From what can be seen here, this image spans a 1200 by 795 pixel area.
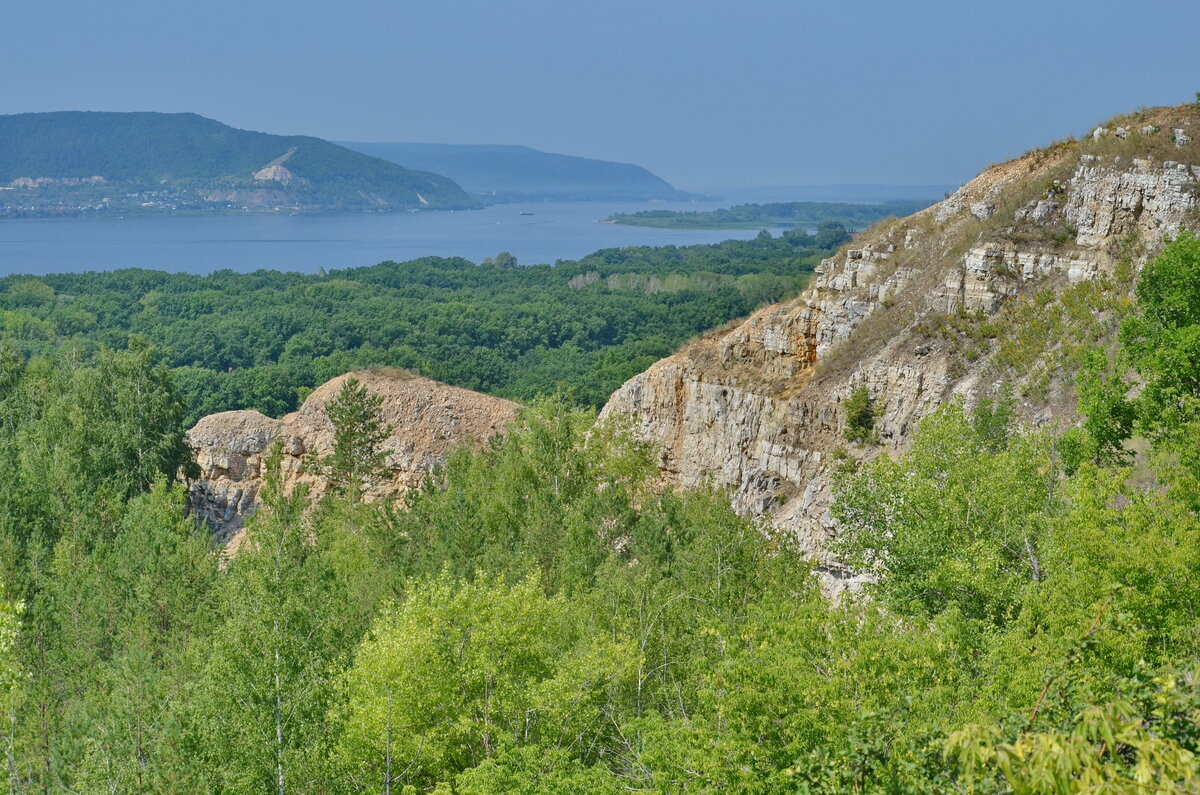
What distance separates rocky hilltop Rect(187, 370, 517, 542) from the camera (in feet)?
182

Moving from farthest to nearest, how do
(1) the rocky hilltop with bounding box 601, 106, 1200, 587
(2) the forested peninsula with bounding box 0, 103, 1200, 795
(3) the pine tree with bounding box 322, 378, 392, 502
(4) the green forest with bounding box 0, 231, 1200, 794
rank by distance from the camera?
(3) the pine tree with bounding box 322, 378, 392, 502 → (1) the rocky hilltop with bounding box 601, 106, 1200, 587 → (2) the forested peninsula with bounding box 0, 103, 1200, 795 → (4) the green forest with bounding box 0, 231, 1200, 794

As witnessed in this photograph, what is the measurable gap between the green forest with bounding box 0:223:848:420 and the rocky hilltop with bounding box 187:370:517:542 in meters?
23.6

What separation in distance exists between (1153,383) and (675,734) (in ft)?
54.9

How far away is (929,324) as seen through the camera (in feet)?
135

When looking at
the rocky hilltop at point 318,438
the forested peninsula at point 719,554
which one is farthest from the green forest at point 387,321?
the forested peninsula at point 719,554

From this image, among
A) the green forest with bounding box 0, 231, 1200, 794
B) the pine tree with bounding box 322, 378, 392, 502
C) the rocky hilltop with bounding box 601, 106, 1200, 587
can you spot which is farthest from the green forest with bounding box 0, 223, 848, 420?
the green forest with bounding box 0, 231, 1200, 794

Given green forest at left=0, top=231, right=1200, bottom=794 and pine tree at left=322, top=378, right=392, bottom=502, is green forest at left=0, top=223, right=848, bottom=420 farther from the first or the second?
green forest at left=0, top=231, right=1200, bottom=794

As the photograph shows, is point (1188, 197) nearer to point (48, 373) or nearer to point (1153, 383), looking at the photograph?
point (1153, 383)

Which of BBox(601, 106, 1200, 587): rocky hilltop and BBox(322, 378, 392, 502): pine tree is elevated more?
BBox(601, 106, 1200, 587): rocky hilltop

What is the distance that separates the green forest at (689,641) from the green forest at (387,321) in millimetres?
47477

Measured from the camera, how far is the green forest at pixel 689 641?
13.4 m

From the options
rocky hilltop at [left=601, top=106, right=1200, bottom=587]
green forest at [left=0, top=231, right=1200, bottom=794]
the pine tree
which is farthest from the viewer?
the pine tree

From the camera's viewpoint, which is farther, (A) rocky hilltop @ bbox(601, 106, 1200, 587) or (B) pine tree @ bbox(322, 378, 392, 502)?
(B) pine tree @ bbox(322, 378, 392, 502)

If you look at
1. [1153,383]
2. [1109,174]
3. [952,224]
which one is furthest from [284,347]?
[1153,383]
